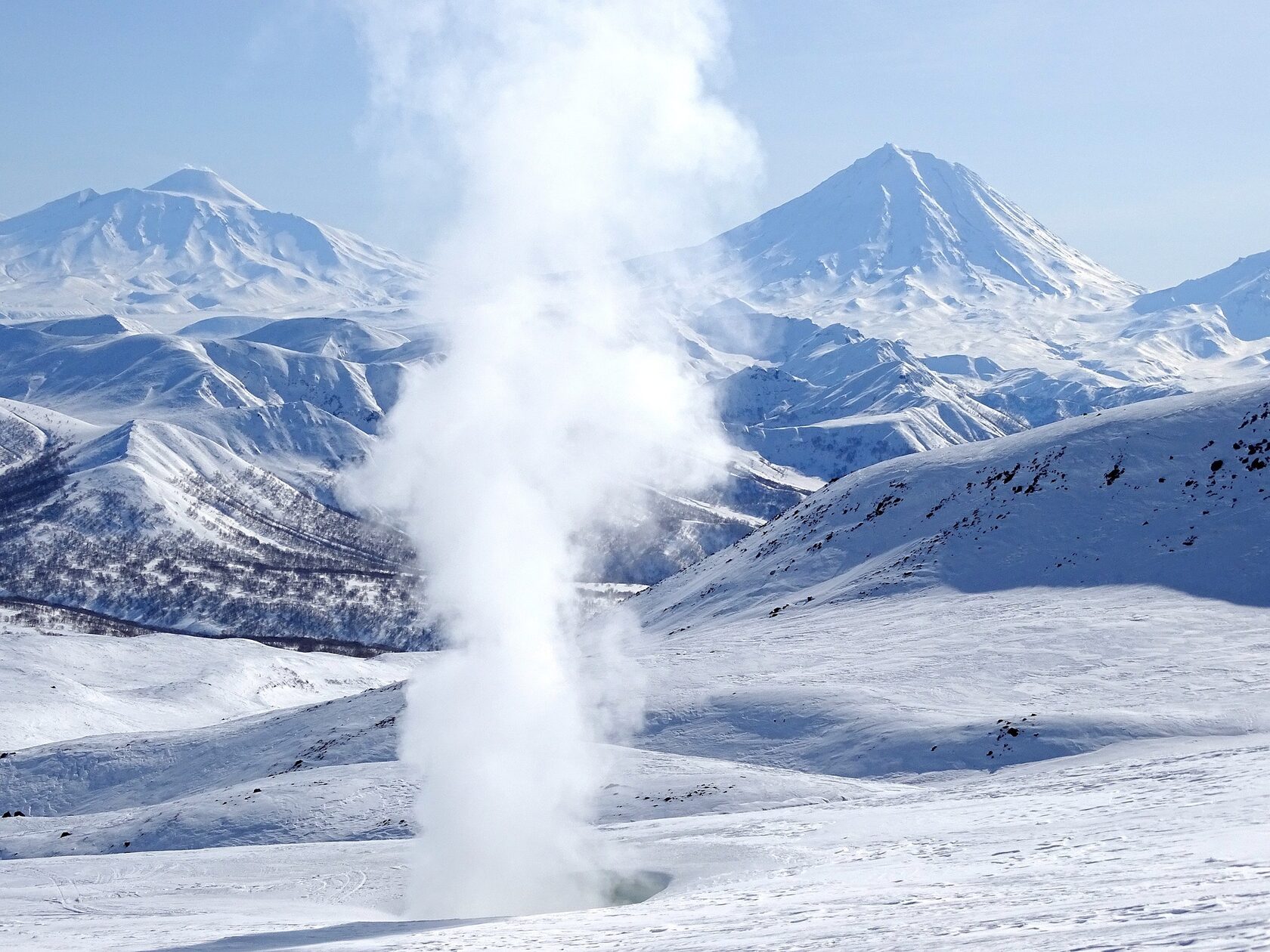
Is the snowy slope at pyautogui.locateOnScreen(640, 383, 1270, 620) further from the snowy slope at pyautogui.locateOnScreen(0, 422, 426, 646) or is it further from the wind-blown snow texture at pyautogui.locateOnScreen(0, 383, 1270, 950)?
the snowy slope at pyautogui.locateOnScreen(0, 422, 426, 646)

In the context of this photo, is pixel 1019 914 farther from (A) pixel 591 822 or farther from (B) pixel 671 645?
(B) pixel 671 645

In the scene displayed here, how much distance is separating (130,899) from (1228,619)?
36955 mm

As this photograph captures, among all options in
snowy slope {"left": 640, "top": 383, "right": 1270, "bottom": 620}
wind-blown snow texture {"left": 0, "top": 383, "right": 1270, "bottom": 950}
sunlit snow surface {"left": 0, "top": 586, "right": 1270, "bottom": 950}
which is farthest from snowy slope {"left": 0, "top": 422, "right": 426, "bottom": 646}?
sunlit snow surface {"left": 0, "top": 586, "right": 1270, "bottom": 950}

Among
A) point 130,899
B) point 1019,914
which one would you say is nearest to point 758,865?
point 1019,914

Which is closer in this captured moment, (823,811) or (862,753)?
(823,811)

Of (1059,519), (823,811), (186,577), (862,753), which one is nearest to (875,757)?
(862,753)

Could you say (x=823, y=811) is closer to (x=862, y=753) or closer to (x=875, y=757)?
(x=875, y=757)

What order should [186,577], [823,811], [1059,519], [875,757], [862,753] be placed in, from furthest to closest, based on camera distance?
[186,577]
[1059,519]
[862,753]
[875,757]
[823,811]

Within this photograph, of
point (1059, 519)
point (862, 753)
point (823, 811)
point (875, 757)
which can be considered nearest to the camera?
point (823, 811)

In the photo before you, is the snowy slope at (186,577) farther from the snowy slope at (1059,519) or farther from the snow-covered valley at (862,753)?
the snowy slope at (1059,519)

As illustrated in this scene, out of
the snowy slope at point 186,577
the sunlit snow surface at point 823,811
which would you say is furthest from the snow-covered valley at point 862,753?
the snowy slope at point 186,577

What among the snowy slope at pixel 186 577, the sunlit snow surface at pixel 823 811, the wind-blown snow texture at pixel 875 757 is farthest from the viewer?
the snowy slope at pixel 186 577

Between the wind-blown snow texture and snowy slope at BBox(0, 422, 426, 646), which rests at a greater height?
snowy slope at BBox(0, 422, 426, 646)

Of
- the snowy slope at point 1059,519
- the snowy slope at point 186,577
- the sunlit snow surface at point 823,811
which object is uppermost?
the snowy slope at point 186,577
